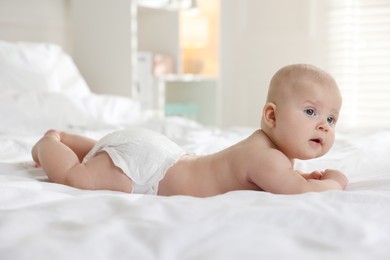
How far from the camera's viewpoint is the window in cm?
316

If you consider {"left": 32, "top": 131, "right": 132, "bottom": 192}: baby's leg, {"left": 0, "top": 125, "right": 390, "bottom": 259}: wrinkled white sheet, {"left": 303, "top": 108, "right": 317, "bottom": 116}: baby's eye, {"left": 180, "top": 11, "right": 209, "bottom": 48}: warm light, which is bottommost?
{"left": 32, "top": 131, "right": 132, "bottom": 192}: baby's leg

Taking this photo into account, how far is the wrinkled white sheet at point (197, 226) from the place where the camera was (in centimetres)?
59

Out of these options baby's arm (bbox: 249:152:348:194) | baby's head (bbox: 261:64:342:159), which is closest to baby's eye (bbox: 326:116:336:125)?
baby's head (bbox: 261:64:342:159)

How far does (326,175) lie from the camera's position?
40.3 inches

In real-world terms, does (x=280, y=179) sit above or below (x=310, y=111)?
below

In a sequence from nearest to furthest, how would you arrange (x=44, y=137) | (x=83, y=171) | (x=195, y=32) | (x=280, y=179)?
(x=280, y=179)
(x=83, y=171)
(x=44, y=137)
(x=195, y=32)

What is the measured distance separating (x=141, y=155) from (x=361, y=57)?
96.6 inches

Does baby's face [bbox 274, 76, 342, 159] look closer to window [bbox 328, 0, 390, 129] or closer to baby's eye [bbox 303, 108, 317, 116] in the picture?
baby's eye [bbox 303, 108, 317, 116]

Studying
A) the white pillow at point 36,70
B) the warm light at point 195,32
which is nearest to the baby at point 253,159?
the white pillow at point 36,70

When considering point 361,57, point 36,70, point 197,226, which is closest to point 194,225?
point 197,226

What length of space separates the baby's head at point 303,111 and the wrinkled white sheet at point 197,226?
18cm

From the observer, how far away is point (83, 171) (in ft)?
3.45

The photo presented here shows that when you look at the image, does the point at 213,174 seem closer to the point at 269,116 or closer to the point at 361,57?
the point at 269,116

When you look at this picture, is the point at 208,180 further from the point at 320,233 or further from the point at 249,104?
the point at 249,104
